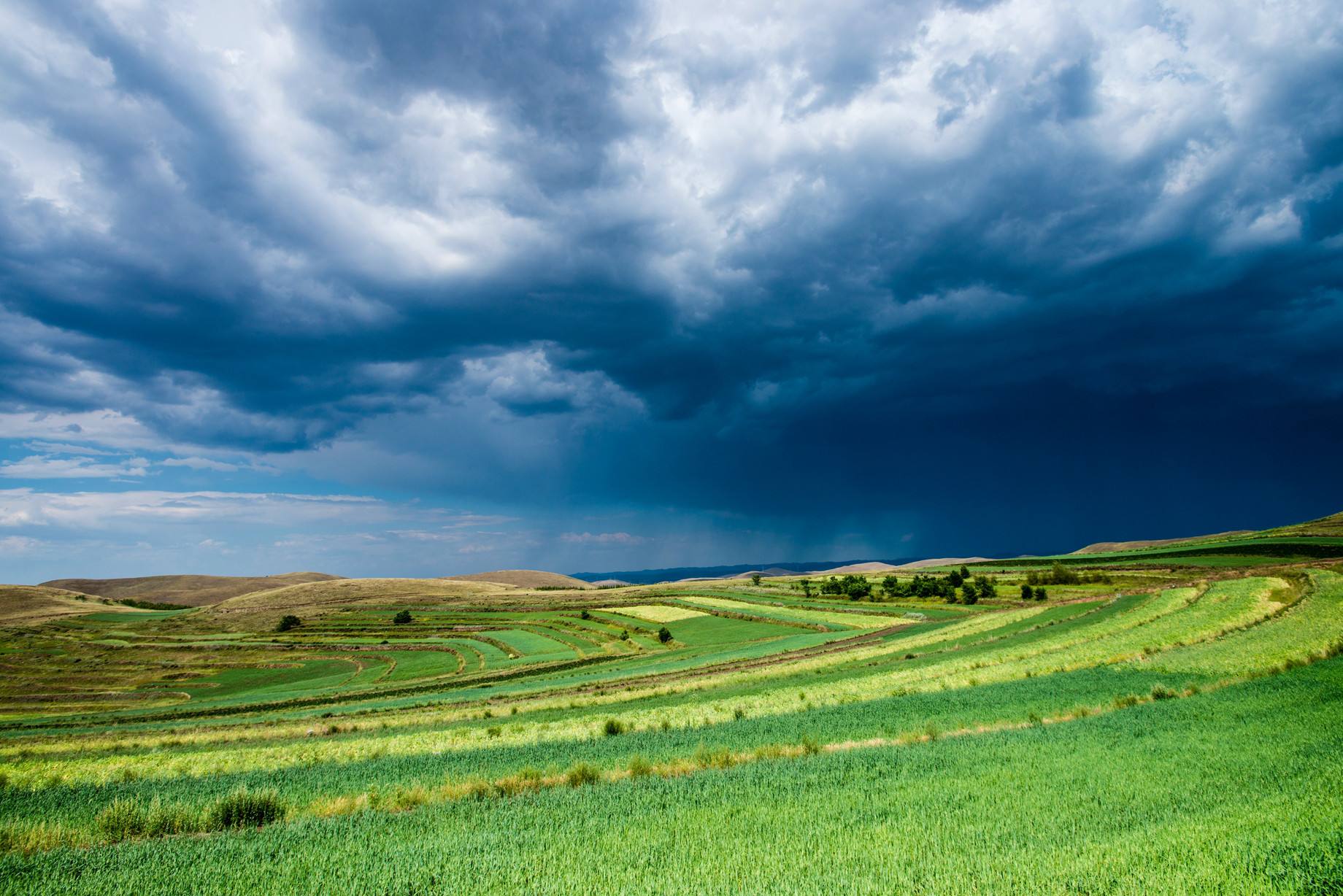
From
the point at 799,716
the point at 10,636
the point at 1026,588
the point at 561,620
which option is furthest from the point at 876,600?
the point at 10,636

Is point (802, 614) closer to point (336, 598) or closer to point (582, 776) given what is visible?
point (582, 776)

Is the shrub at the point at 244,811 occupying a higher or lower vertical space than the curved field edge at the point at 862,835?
lower

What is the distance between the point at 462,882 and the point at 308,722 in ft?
128

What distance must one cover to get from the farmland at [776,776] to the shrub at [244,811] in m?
0.06

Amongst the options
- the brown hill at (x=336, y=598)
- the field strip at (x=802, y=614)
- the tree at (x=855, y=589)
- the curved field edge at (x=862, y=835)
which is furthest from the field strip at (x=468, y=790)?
the brown hill at (x=336, y=598)

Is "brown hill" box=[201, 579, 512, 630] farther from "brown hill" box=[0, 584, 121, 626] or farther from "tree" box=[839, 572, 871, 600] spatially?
"tree" box=[839, 572, 871, 600]

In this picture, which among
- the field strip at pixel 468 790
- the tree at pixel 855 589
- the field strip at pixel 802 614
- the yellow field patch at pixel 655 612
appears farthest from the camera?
the tree at pixel 855 589

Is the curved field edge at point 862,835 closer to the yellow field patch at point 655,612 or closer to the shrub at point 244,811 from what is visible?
the shrub at point 244,811

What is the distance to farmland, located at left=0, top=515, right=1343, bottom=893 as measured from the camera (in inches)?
302

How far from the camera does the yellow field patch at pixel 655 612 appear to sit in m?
93.1

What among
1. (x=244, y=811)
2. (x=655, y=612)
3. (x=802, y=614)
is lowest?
(x=655, y=612)

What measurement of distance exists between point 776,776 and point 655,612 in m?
89.3

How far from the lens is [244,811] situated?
12.2 metres

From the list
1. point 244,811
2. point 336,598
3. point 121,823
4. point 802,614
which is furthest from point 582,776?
point 336,598
